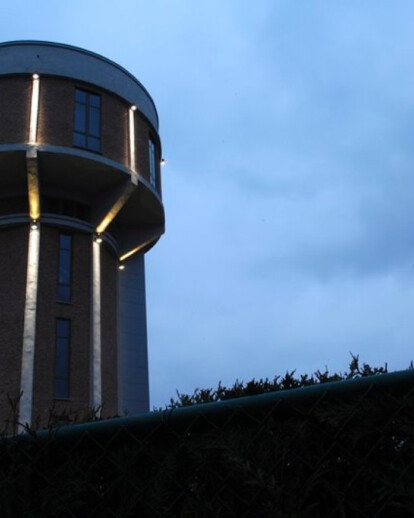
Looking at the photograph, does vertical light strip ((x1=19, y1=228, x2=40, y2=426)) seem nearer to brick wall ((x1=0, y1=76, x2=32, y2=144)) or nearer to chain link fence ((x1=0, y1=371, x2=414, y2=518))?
brick wall ((x1=0, y1=76, x2=32, y2=144))

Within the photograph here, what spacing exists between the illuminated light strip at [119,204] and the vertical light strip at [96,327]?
810 millimetres

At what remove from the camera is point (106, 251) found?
82.5 ft

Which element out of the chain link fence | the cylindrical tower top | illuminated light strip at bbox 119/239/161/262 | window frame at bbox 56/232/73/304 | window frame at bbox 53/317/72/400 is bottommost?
the chain link fence

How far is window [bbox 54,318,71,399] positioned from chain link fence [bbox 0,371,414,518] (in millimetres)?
19824

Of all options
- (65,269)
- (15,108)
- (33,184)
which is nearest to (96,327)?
(65,269)

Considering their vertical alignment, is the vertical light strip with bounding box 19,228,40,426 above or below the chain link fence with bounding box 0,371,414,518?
above

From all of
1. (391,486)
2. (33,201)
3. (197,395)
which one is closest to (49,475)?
(197,395)

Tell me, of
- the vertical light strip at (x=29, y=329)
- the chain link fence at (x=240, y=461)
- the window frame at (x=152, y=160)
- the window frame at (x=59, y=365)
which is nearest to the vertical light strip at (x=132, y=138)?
the window frame at (x=152, y=160)

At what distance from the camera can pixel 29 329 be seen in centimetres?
2130

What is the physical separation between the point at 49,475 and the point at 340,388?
3.70ft

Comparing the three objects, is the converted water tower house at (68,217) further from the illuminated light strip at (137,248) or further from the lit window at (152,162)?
the illuminated light strip at (137,248)

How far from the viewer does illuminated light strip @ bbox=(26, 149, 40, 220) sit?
71.2 ft

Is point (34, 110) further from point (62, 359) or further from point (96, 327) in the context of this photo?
point (62, 359)

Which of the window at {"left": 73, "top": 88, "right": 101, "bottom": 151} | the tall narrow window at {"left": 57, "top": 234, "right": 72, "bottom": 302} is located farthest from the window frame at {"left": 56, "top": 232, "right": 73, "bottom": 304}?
the window at {"left": 73, "top": 88, "right": 101, "bottom": 151}
